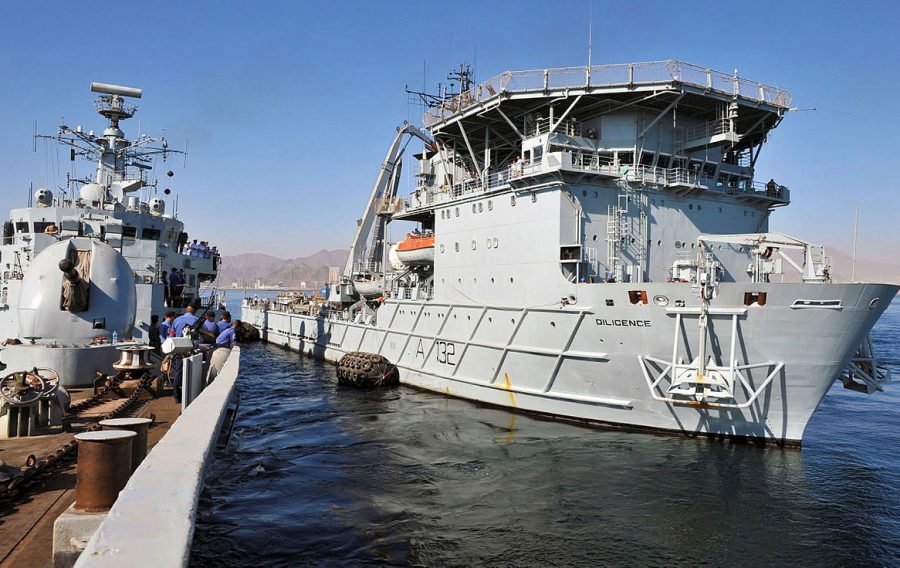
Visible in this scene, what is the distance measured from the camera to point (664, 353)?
1370 cm

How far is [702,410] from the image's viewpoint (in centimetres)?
1350

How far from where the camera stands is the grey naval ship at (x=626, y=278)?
12.7 m

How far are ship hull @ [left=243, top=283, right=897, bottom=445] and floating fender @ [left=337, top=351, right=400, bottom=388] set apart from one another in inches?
153

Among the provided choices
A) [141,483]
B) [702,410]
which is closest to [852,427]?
[702,410]

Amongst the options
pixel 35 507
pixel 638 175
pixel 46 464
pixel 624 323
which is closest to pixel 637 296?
pixel 624 323

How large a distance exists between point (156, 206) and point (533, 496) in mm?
23384

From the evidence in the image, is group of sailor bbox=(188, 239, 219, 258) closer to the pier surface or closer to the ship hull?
the ship hull

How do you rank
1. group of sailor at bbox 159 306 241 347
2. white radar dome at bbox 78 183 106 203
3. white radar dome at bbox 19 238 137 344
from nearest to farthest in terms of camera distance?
white radar dome at bbox 19 238 137 344
group of sailor at bbox 159 306 241 347
white radar dome at bbox 78 183 106 203

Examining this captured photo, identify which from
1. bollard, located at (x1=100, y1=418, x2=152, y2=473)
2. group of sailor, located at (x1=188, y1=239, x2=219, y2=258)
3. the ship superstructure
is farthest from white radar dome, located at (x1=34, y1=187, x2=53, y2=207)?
bollard, located at (x1=100, y1=418, x2=152, y2=473)

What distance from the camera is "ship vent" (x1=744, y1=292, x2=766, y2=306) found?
12.5m

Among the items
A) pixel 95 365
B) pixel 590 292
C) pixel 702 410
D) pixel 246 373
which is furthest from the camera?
pixel 246 373

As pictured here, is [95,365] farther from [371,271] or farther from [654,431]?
[371,271]

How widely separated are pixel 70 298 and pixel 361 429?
24.1ft

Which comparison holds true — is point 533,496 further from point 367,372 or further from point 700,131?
point 700,131
